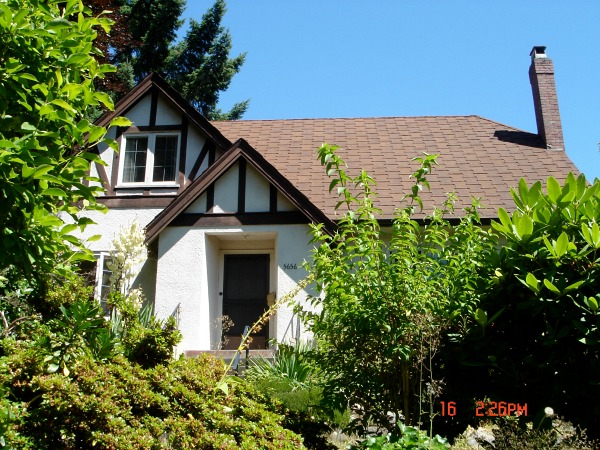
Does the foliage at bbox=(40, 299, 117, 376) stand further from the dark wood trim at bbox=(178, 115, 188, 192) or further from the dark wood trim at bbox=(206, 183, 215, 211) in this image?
the dark wood trim at bbox=(178, 115, 188, 192)

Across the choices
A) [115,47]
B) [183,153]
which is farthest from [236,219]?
[115,47]

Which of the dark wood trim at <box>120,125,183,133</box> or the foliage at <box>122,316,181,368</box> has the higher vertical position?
the dark wood trim at <box>120,125,183,133</box>

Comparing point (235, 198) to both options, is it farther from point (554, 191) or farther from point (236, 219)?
point (554, 191)

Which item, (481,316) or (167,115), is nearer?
(481,316)

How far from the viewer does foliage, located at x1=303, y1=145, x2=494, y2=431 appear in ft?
14.3

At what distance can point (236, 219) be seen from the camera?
39.9ft

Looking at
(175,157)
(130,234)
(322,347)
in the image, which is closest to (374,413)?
(322,347)

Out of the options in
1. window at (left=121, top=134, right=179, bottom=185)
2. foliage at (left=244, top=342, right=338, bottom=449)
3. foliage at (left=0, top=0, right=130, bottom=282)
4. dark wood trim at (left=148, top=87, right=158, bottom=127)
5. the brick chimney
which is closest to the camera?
foliage at (left=0, top=0, right=130, bottom=282)

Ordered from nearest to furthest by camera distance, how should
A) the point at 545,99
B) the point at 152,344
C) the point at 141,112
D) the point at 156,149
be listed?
the point at 152,344, the point at 156,149, the point at 141,112, the point at 545,99

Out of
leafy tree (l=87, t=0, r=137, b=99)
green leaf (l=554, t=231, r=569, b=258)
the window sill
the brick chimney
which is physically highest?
leafy tree (l=87, t=0, r=137, b=99)

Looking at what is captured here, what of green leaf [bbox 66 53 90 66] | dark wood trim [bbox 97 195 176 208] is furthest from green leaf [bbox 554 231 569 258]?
dark wood trim [bbox 97 195 176 208]

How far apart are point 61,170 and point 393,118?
49.3 ft

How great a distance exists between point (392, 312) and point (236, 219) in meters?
8.07

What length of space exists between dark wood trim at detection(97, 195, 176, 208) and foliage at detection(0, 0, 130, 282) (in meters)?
9.80
